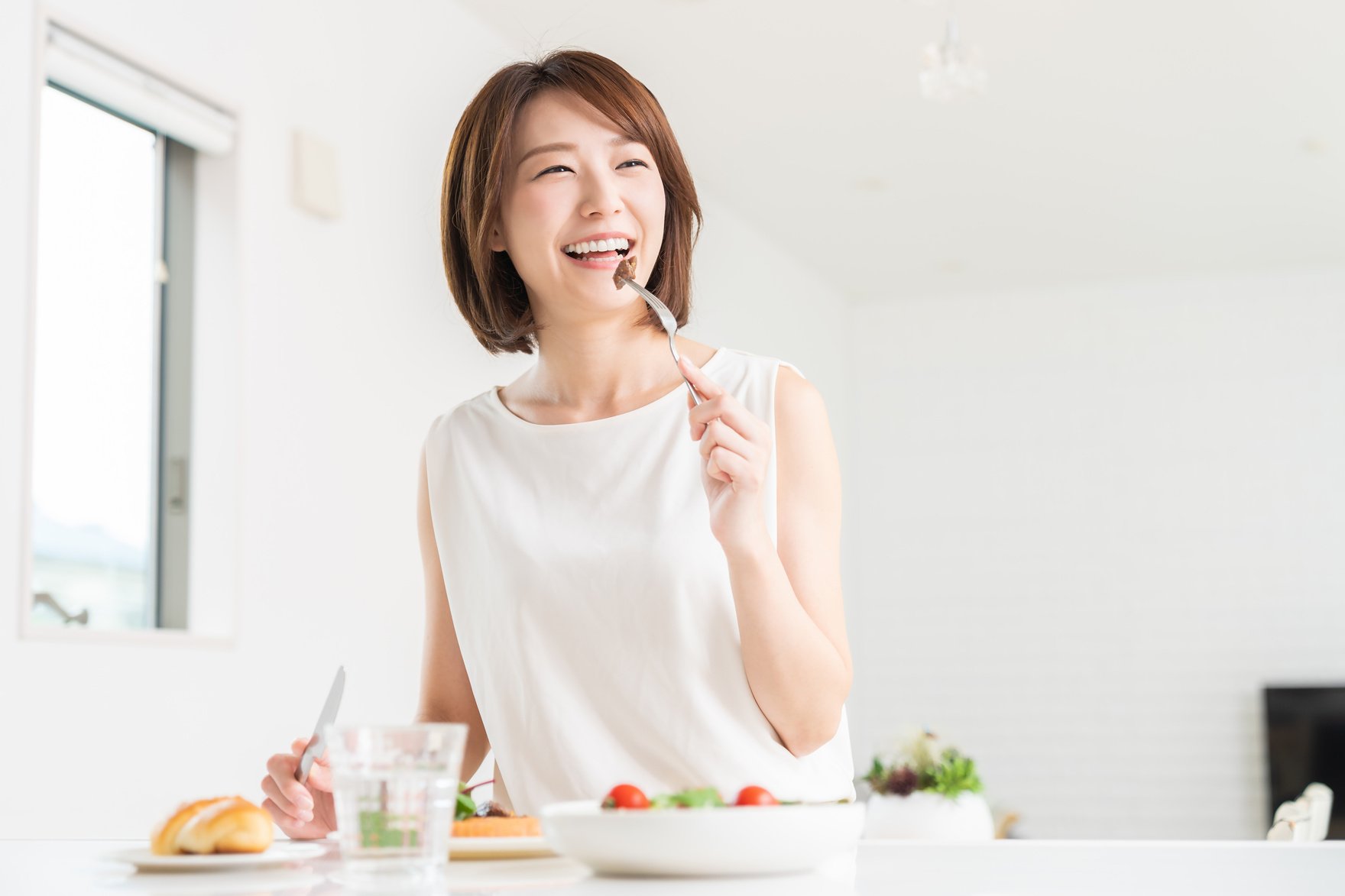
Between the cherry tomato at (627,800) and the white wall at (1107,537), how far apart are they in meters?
6.77

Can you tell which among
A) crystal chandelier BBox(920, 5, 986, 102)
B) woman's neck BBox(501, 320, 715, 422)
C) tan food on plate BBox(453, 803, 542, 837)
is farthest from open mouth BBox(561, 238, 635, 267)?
crystal chandelier BBox(920, 5, 986, 102)

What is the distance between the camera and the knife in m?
0.88

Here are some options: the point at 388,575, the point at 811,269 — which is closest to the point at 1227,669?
the point at 811,269

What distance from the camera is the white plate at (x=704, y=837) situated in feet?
2.15

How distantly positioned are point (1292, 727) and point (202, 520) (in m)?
5.53

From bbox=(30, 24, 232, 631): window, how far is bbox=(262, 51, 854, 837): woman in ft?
5.07

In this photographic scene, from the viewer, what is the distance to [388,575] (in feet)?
11.6

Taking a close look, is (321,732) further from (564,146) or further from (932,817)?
(932,817)

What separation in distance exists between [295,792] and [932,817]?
1.84 m

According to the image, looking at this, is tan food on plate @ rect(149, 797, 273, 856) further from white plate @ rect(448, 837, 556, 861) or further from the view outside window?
the view outside window

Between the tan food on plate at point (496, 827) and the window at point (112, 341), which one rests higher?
the window at point (112, 341)

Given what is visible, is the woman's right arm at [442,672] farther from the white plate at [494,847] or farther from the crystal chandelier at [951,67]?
the crystal chandelier at [951,67]

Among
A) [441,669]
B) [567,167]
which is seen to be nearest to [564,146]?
[567,167]

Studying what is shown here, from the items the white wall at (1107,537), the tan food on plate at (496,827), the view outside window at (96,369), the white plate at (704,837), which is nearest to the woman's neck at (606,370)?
the tan food on plate at (496,827)
